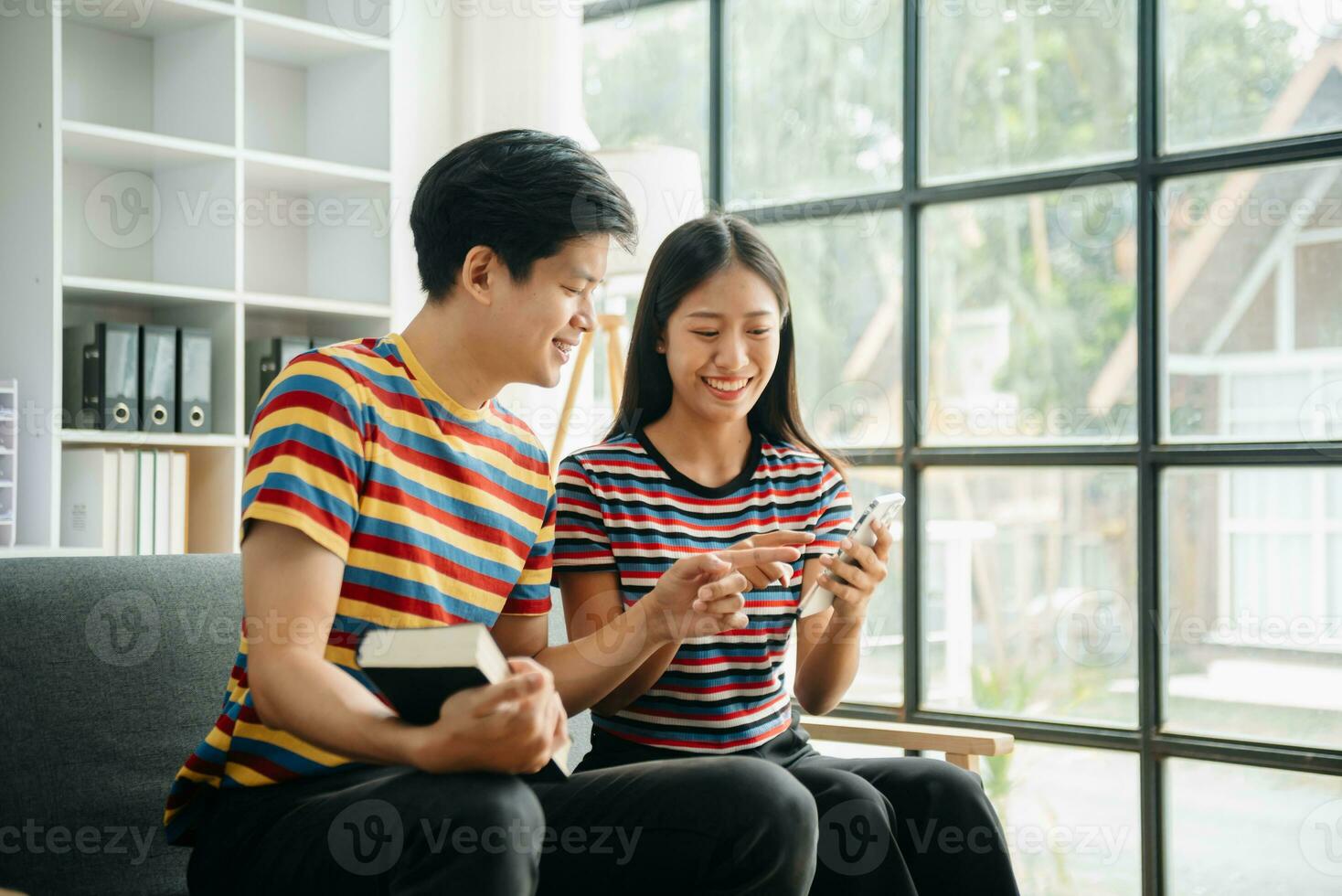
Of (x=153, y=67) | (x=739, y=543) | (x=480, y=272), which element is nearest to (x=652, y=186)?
(x=153, y=67)

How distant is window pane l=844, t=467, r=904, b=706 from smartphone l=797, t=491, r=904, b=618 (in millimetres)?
1570

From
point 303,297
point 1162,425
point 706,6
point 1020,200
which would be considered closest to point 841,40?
point 706,6

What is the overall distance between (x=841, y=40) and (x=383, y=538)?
8.33 ft

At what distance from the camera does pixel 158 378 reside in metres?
3.21

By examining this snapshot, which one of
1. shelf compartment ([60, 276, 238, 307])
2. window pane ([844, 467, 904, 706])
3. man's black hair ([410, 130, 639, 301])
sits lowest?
window pane ([844, 467, 904, 706])

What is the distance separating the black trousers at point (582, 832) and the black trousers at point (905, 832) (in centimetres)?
19

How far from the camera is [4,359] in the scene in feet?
10.1

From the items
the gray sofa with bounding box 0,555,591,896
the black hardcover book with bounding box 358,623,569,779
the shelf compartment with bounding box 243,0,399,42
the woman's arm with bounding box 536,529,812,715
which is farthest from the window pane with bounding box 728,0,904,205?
the black hardcover book with bounding box 358,623,569,779

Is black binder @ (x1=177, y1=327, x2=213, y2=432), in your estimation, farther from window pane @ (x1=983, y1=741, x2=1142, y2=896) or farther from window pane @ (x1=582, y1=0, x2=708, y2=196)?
window pane @ (x1=983, y1=741, x2=1142, y2=896)

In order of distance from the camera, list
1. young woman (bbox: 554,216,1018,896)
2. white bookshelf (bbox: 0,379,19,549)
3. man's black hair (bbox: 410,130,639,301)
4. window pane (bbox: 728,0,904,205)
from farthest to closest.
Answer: window pane (bbox: 728,0,904,205), white bookshelf (bbox: 0,379,19,549), young woman (bbox: 554,216,1018,896), man's black hair (bbox: 410,130,639,301)

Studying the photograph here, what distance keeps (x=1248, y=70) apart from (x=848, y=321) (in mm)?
1101

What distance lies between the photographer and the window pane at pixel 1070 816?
299cm

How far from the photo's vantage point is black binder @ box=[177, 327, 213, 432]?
325cm

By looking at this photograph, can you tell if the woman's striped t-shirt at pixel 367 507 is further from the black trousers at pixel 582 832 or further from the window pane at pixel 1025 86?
the window pane at pixel 1025 86
